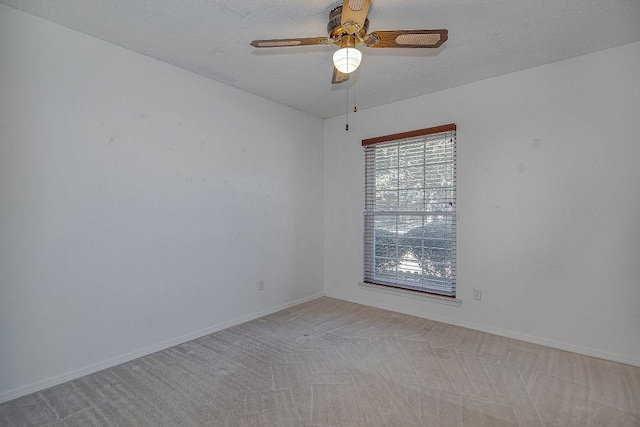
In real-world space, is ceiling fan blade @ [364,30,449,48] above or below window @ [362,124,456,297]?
above

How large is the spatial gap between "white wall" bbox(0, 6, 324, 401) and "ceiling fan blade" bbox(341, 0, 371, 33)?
1899 millimetres

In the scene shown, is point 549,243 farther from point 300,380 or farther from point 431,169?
point 300,380

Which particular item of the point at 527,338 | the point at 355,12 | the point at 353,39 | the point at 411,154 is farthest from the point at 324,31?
the point at 527,338

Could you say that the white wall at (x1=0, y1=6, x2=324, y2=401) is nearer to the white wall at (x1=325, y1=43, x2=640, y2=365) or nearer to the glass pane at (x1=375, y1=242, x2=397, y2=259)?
the glass pane at (x1=375, y1=242, x2=397, y2=259)

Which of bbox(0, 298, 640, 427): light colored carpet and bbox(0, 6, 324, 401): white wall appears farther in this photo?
bbox(0, 6, 324, 401): white wall

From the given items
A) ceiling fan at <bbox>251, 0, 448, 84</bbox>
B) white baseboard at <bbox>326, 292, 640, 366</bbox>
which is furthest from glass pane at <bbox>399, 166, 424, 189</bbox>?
ceiling fan at <bbox>251, 0, 448, 84</bbox>

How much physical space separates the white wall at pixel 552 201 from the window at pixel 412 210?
14 centimetres

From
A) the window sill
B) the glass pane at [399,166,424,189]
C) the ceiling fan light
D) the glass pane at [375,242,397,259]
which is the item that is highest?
the ceiling fan light

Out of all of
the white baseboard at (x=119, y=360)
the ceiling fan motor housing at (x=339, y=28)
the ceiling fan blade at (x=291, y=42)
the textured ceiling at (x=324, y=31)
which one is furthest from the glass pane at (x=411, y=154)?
the white baseboard at (x=119, y=360)

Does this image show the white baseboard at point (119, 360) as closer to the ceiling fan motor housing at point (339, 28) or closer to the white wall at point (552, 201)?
the white wall at point (552, 201)

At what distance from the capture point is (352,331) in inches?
129

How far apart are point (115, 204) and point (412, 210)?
2986 millimetres

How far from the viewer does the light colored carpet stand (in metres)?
1.95

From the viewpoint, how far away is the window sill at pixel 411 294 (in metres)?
3.47
